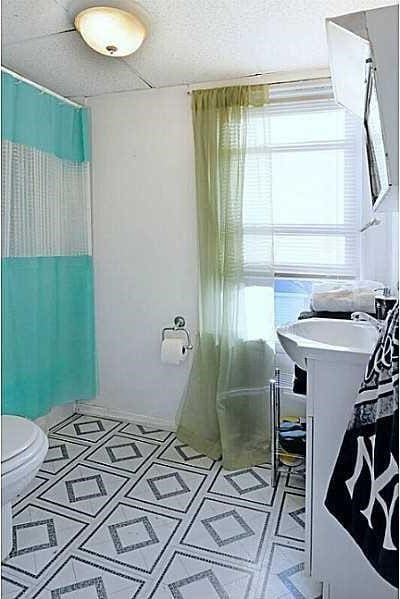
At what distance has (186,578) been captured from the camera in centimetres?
161

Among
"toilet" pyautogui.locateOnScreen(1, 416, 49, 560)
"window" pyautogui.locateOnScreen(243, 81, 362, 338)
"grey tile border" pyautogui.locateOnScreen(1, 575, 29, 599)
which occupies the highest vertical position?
"window" pyautogui.locateOnScreen(243, 81, 362, 338)

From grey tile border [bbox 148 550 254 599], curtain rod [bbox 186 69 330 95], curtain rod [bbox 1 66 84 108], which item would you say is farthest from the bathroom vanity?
curtain rod [bbox 1 66 84 108]

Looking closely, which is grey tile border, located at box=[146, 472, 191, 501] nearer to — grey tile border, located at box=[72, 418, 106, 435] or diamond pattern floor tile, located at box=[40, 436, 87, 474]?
diamond pattern floor tile, located at box=[40, 436, 87, 474]

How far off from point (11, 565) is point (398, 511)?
4.56ft

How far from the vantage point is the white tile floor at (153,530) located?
1.58 metres

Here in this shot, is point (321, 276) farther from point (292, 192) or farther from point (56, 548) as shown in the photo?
point (56, 548)

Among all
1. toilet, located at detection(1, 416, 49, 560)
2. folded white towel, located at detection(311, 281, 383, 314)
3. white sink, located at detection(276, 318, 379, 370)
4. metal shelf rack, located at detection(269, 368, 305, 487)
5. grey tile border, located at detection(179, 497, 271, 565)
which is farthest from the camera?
metal shelf rack, located at detection(269, 368, 305, 487)

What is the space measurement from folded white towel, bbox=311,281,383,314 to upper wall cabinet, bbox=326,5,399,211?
22.0 inches

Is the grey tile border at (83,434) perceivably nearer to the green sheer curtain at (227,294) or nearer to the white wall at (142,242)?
the white wall at (142,242)

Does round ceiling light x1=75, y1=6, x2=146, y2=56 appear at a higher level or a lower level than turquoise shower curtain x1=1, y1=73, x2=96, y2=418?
higher

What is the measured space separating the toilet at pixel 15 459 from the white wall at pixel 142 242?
1184mm

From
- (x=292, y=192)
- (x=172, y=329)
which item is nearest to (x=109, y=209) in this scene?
(x=172, y=329)

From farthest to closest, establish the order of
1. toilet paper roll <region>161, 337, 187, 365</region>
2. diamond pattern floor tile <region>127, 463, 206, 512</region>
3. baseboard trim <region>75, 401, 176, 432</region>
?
baseboard trim <region>75, 401, 176, 432</region>, toilet paper roll <region>161, 337, 187, 365</region>, diamond pattern floor tile <region>127, 463, 206, 512</region>

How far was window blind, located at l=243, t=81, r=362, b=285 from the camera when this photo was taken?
2.39 metres
